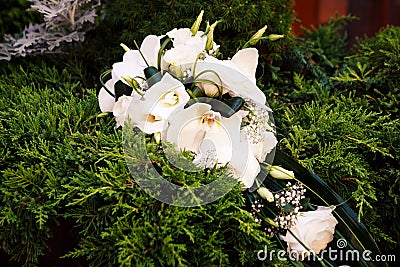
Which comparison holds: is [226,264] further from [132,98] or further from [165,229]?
[132,98]

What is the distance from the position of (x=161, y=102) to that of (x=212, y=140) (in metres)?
0.10

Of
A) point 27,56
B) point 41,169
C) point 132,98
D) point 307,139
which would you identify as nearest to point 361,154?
point 307,139

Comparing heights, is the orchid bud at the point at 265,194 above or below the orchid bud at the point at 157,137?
below

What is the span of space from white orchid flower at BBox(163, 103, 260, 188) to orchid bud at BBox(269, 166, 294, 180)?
0.04 metres

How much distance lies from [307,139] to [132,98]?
13.2 inches

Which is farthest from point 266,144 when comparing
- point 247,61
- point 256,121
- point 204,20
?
point 204,20

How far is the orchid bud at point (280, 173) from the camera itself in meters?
0.83

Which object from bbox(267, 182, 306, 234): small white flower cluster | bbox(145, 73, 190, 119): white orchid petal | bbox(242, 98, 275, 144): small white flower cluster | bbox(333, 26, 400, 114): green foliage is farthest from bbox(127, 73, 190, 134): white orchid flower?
bbox(333, 26, 400, 114): green foliage

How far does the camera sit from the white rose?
794mm

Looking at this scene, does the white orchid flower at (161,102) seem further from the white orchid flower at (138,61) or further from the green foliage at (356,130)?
the green foliage at (356,130)

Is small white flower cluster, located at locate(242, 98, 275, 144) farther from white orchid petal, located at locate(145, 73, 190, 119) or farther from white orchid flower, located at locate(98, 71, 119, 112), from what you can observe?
white orchid flower, located at locate(98, 71, 119, 112)

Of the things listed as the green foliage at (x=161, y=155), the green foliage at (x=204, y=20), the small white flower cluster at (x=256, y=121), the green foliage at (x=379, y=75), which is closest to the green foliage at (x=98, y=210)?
the green foliage at (x=161, y=155)

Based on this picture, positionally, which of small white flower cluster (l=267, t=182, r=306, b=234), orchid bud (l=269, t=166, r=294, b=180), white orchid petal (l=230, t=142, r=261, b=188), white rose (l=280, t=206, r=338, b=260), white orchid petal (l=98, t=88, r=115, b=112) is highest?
white orchid petal (l=98, t=88, r=115, b=112)

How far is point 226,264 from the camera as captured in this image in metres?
0.76
